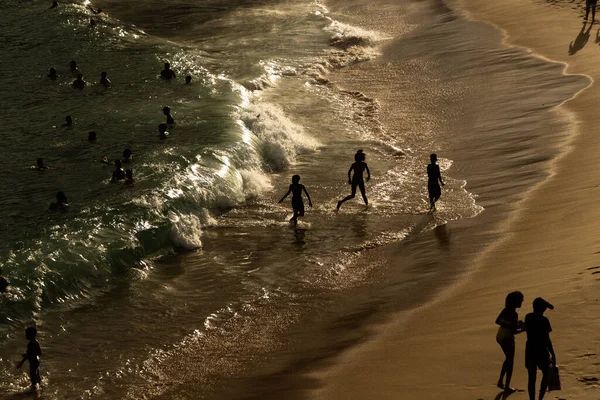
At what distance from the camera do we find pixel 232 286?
16.2m

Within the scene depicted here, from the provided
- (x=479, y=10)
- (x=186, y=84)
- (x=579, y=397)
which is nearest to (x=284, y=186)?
(x=186, y=84)

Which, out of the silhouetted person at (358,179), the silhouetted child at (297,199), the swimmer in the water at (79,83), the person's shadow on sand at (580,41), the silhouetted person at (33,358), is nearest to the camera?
the silhouetted person at (33,358)

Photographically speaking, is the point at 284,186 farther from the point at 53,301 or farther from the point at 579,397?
the point at 579,397

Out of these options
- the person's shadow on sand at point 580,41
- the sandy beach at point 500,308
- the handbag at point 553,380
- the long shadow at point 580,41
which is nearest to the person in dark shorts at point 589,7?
the long shadow at point 580,41

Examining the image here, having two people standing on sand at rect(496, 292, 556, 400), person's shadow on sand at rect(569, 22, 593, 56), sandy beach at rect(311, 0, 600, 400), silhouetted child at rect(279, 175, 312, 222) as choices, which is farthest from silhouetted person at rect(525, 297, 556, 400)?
person's shadow on sand at rect(569, 22, 593, 56)

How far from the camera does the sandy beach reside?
10914 mm

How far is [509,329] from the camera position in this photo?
1026 cm

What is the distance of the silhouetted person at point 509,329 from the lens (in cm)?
1013

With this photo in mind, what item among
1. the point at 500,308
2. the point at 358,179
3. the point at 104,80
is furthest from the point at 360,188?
the point at 104,80

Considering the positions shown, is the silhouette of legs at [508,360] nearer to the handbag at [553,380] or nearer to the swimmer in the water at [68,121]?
the handbag at [553,380]

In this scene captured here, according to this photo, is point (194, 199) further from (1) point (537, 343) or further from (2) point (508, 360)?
(1) point (537, 343)

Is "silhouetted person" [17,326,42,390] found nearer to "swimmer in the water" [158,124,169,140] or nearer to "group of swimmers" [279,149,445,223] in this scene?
"group of swimmers" [279,149,445,223]

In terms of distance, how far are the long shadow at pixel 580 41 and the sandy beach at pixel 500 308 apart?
10.2 metres

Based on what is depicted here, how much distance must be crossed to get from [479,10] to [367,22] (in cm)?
477
